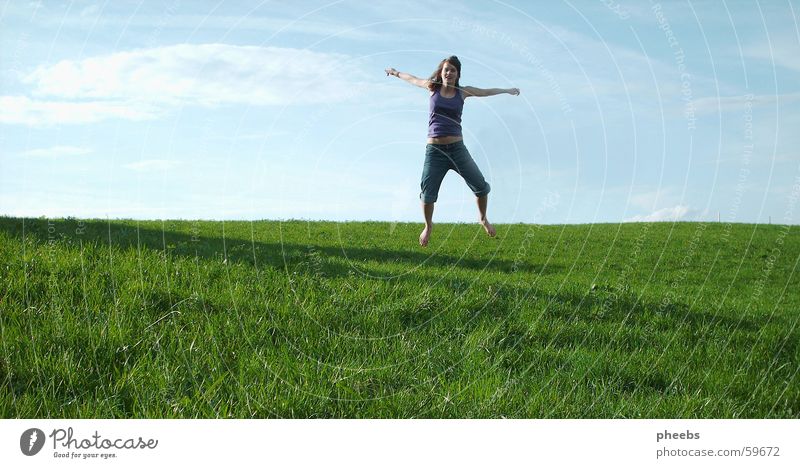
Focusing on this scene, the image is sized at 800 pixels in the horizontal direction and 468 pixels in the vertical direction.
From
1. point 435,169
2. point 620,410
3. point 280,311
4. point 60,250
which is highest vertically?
point 435,169

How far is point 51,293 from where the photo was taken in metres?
7.60

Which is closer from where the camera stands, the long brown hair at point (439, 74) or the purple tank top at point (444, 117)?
the purple tank top at point (444, 117)

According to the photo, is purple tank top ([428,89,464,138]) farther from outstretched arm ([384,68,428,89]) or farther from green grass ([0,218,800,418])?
green grass ([0,218,800,418])

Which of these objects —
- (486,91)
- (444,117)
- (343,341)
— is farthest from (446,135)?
(343,341)

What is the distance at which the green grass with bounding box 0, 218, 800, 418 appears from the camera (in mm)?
5477

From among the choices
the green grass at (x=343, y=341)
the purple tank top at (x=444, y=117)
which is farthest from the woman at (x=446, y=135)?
the green grass at (x=343, y=341)

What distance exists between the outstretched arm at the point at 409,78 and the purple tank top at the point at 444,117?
0.81ft

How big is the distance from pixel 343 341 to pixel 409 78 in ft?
10.3

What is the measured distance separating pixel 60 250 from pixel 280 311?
432cm

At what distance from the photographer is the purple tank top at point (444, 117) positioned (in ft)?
15.3

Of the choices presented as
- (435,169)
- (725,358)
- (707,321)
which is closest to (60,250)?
(435,169)

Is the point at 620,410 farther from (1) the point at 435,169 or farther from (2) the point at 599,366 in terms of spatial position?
(1) the point at 435,169

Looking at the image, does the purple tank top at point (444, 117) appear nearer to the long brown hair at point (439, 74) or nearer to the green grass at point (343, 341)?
the long brown hair at point (439, 74)

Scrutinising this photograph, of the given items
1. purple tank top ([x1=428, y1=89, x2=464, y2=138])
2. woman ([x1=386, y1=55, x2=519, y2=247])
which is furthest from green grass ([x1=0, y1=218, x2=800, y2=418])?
purple tank top ([x1=428, y1=89, x2=464, y2=138])
